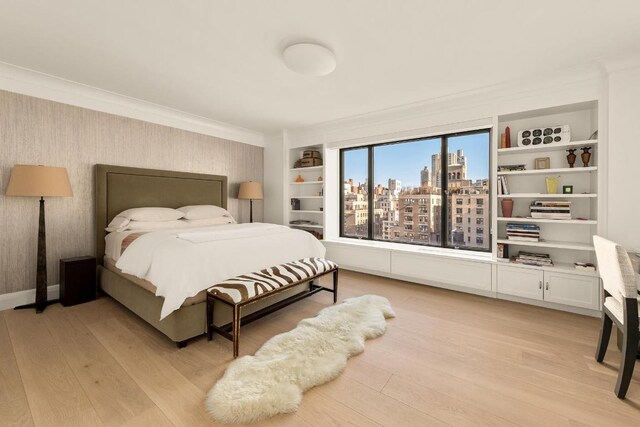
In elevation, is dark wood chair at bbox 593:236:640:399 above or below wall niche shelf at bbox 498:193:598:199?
below

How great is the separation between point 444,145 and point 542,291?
211 centimetres

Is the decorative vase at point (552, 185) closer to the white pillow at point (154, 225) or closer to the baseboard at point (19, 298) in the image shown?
the white pillow at point (154, 225)

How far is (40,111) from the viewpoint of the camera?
295 cm

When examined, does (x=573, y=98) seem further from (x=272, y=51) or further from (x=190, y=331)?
(x=190, y=331)

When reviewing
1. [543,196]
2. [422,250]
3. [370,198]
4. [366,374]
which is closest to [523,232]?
[543,196]

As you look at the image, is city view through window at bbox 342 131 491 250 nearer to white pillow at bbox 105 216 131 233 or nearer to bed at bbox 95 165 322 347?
bed at bbox 95 165 322 347

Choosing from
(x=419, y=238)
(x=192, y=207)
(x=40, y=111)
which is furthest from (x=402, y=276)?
(x=40, y=111)

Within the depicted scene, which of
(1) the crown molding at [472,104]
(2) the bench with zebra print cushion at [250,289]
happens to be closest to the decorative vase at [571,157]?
(1) the crown molding at [472,104]

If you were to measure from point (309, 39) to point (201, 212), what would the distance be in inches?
106

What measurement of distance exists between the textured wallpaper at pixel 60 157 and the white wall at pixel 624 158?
501 centimetres

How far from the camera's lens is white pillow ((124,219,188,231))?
3240 millimetres

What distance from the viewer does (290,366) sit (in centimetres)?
180

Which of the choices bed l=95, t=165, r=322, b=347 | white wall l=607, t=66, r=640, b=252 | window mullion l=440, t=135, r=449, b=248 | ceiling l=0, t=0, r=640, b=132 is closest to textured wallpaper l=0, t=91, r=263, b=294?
bed l=95, t=165, r=322, b=347

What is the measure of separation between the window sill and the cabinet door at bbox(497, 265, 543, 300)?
0.21 metres
